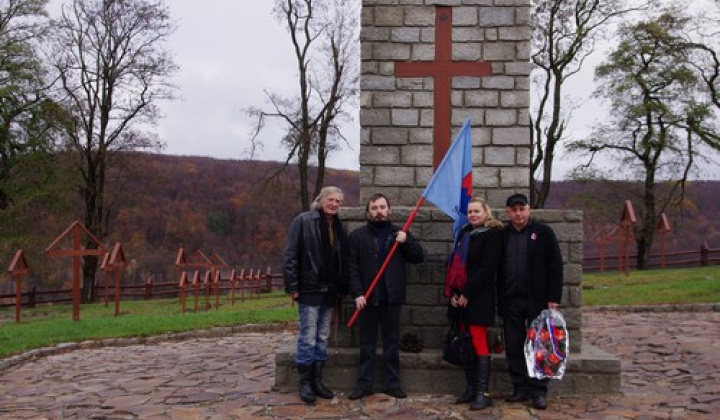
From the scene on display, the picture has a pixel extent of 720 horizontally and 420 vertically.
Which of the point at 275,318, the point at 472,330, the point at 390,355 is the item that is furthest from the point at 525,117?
the point at 275,318

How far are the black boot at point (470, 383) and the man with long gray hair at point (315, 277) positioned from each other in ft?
3.48

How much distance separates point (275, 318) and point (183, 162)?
5104 centimetres

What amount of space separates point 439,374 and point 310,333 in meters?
1.15

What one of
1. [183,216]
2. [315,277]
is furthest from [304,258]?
[183,216]

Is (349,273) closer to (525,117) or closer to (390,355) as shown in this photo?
(390,355)

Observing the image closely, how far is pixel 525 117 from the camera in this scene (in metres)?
5.78

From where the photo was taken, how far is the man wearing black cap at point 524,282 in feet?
15.4

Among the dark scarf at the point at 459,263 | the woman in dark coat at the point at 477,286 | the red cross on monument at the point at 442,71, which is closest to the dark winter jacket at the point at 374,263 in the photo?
the dark scarf at the point at 459,263

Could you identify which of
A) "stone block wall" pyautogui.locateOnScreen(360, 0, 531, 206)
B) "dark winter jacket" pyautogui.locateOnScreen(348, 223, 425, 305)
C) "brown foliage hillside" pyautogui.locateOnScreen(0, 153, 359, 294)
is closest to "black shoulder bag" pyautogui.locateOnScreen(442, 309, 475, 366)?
"dark winter jacket" pyautogui.locateOnScreen(348, 223, 425, 305)

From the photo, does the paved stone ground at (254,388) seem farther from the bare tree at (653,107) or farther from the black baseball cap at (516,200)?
the bare tree at (653,107)

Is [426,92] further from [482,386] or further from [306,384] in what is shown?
[306,384]

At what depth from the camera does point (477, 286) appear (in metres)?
4.70

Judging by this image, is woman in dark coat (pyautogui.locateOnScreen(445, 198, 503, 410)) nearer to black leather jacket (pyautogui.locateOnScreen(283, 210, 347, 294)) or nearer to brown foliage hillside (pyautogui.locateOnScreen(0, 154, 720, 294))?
black leather jacket (pyautogui.locateOnScreen(283, 210, 347, 294))

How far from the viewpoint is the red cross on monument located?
229 inches
